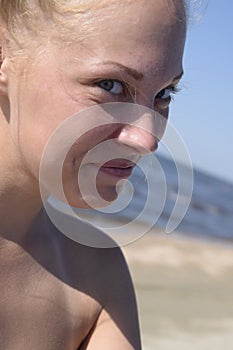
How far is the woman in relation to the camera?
1347 mm

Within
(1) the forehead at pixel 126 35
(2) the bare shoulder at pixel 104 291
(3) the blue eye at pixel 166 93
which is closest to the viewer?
(1) the forehead at pixel 126 35

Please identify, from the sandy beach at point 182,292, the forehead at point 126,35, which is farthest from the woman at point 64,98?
the sandy beach at point 182,292

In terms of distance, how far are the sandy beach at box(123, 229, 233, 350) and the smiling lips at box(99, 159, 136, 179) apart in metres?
3.37

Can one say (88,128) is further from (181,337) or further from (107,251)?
(181,337)

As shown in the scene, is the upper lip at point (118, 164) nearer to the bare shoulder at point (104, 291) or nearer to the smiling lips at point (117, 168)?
the smiling lips at point (117, 168)

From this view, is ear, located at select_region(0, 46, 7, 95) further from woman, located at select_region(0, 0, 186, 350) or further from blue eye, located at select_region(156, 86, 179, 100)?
blue eye, located at select_region(156, 86, 179, 100)

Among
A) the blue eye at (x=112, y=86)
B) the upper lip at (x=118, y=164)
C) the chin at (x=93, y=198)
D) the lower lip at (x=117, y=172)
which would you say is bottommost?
the chin at (x=93, y=198)

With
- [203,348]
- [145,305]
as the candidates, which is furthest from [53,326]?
[145,305]

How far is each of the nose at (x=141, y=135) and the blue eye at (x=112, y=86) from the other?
2.7 inches

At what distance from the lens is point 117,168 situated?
1.39 meters

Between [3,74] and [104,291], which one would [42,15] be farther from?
[104,291]

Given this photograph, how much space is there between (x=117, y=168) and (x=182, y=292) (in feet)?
17.2

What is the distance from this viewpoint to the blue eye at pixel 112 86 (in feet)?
4.54

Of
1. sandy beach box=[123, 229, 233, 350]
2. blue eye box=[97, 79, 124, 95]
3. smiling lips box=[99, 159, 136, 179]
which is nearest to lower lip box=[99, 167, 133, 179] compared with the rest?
smiling lips box=[99, 159, 136, 179]
